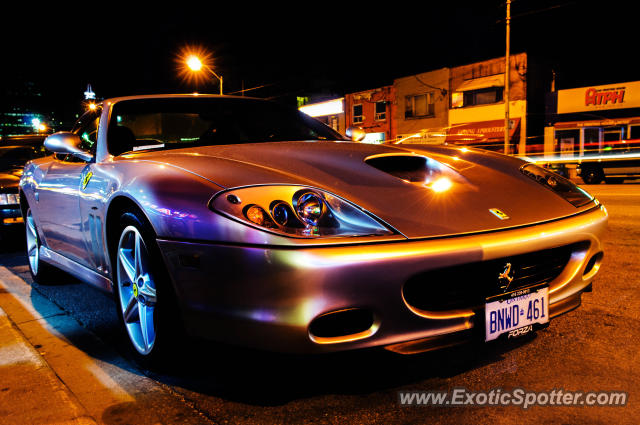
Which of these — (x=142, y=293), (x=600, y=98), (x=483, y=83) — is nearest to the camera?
(x=142, y=293)

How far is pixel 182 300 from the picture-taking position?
2.04 m

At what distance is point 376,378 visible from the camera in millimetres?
2266

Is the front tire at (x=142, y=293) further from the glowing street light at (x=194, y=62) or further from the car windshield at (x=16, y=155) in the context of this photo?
the glowing street light at (x=194, y=62)

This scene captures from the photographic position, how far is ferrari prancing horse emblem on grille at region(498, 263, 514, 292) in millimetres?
2000

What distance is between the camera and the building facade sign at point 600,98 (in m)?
23.2

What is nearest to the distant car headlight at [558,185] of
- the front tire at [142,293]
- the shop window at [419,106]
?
the front tire at [142,293]

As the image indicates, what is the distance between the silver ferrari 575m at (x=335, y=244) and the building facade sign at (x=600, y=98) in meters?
24.9

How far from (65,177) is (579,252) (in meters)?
3.21

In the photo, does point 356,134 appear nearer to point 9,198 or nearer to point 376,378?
point 376,378

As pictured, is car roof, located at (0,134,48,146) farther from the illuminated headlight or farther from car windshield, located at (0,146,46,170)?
the illuminated headlight

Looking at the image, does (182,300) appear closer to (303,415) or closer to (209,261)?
(209,261)

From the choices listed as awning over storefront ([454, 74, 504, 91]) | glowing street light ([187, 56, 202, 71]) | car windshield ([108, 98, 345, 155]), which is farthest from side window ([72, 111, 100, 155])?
awning over storefront ([454, 74, 504, 91])

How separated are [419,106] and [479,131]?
487 cm

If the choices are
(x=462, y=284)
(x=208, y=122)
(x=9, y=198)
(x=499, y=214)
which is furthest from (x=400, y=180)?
(x=9, y=198)
